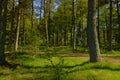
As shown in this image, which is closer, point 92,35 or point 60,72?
point 60,72

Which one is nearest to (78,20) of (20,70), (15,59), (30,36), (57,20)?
(57,20)

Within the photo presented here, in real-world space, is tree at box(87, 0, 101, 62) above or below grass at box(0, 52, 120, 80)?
above

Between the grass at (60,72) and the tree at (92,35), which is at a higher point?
the tree at (92,35)

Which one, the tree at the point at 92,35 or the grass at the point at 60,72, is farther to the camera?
the tree at the point at 92,35

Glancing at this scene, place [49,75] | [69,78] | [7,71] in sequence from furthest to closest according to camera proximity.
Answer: [7,71]
[49,75]
[69,78]

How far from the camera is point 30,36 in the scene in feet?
71.2

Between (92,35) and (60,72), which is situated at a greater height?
(92,35)

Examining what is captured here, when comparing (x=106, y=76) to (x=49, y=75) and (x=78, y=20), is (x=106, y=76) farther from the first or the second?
(x=78, y=20)

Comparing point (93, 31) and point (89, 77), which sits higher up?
point (93, 31)

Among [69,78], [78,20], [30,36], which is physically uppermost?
[78,20]

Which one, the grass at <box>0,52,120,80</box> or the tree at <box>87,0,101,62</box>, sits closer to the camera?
the grass at <box>0,52,120,80</box>

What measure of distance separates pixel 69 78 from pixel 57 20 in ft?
144

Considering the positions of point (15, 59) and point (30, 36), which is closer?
point (15, 59)

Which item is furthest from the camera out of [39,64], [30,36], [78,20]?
[78,20]
